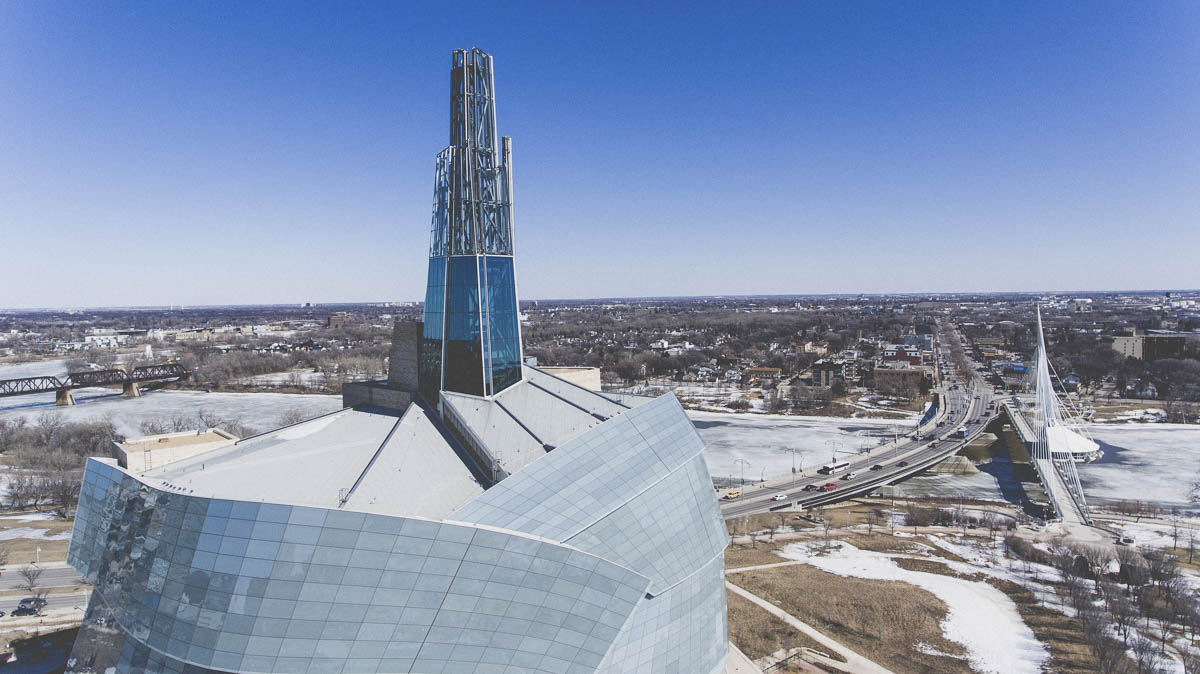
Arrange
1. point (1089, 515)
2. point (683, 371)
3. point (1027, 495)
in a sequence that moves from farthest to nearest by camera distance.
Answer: point (683, 371) → point (1027, 495) → point (1089, 515)

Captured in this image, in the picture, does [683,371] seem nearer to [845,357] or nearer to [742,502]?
[845,357]

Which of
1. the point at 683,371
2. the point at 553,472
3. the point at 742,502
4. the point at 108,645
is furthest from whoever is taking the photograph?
the point at 683,371

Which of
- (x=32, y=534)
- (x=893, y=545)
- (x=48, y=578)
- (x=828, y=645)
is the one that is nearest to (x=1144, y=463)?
(x=893, y=545)

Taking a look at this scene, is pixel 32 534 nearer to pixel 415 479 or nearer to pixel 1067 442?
pixel 415 479

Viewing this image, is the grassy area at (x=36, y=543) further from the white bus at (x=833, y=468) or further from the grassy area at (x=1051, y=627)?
the white bus at (x=833, y=468)

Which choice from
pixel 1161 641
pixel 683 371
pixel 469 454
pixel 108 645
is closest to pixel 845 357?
pixel 683 371

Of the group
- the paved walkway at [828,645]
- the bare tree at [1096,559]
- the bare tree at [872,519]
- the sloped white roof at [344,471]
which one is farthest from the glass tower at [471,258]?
the bare tree at [1096,559]
